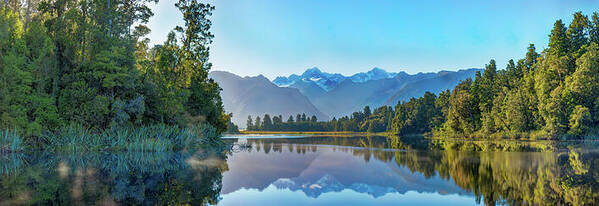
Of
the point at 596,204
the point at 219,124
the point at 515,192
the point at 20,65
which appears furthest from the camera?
the point at 219,124

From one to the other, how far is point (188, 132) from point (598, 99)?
50018 millimetres

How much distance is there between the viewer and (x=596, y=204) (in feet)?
25.9

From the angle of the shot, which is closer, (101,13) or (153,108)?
(101,13)

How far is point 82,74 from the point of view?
26781mm

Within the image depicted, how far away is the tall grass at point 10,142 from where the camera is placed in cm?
2216

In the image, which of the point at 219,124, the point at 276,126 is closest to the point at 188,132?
the point at 219,124

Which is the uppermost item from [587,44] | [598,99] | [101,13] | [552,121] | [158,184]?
[587,44]

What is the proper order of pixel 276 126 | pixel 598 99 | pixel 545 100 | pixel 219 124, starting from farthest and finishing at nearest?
pixel 276 126, pixel 545 100, pixel 598 99, pixel 219 124

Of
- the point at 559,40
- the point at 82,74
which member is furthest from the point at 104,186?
the point at 559,40

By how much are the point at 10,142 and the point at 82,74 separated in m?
6.40

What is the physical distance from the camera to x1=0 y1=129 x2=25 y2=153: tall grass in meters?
22.2

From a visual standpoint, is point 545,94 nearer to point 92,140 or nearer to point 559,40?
point 559,40

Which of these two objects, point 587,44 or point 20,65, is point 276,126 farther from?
point 20,65

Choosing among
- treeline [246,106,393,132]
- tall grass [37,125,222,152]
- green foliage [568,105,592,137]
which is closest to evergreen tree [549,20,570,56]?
green foliage [568,105,592,137]
